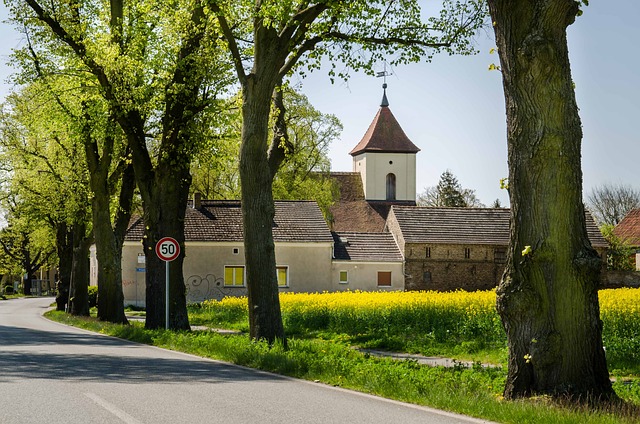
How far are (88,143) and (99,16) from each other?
229 inches

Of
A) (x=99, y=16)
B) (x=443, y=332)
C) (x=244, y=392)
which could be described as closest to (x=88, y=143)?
(x=99, y=16)

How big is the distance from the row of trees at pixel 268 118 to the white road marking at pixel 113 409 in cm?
423

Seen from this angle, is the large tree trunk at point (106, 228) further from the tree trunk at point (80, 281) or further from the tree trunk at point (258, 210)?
the tree trunk at point (258, 210)

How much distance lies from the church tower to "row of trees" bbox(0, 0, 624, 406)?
2435 inches

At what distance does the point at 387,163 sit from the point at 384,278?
40.1m

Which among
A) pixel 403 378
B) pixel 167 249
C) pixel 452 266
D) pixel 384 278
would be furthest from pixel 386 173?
pixel 403 378

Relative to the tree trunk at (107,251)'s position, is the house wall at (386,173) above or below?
above

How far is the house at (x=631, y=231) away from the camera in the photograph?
78.0 meters

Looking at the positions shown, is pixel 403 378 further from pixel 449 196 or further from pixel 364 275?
pixel 449 196

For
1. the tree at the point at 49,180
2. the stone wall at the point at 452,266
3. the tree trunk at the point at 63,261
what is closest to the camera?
the tree at the point at 49,180

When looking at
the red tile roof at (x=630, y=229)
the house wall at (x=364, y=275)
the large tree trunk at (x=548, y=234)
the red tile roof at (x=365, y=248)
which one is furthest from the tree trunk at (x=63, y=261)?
the red tile roof at (x=630, y=229)

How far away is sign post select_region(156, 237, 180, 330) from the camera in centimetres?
2433

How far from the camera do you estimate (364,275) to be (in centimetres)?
6059

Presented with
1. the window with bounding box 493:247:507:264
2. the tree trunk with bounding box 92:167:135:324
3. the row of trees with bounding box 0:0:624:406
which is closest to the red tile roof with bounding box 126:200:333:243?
the window with bounding box 493:247:507:264
